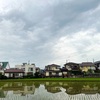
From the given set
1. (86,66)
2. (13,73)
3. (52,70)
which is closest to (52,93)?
(13,73)

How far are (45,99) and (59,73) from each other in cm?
6287

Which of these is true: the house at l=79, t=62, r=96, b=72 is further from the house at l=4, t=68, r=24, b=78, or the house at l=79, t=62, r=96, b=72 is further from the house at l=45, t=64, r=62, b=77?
the house at l=4, t=68, r=24, b=78

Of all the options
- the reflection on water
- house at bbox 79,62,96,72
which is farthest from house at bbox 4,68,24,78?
the reflection on water

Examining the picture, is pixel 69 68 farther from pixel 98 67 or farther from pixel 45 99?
pixel 45 99

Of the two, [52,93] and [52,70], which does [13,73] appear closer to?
[52,70]

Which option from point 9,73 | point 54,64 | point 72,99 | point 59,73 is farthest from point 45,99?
point 54,64

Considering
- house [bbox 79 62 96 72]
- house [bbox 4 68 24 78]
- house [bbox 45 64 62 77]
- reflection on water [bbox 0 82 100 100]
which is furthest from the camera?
house [bbox 79 62 96 72]

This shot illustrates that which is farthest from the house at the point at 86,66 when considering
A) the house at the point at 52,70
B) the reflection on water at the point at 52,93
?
the reflection on water at the point at 52,93

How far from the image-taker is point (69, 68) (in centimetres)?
8050

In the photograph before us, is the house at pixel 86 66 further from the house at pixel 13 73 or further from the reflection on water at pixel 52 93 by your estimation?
the reflection on water at pixel 52 93

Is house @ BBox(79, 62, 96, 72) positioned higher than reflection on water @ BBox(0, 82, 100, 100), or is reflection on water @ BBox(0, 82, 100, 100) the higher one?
house @ BBox(79, 62, 96, 72)

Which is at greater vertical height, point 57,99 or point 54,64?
point 54,64

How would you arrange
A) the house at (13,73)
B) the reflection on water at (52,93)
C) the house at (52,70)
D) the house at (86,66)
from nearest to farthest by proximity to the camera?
the reflection on water at (52,93) < the house at (13,73) < the house at (52,70) < the house at (86,66)

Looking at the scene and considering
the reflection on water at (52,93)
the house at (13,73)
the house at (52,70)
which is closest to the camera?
A: the reflection on water at (52,93)
